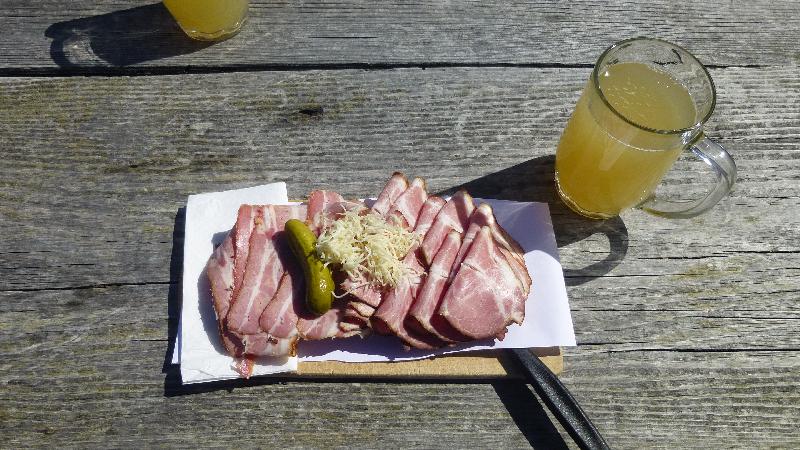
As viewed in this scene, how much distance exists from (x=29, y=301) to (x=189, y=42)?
98 centimetres

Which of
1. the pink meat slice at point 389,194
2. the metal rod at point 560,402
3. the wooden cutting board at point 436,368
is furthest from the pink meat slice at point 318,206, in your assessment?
the metal rod at point 560,402

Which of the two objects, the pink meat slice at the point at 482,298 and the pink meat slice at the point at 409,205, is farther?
the pink meat slice at the point at 409,205

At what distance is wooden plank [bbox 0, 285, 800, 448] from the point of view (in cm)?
142

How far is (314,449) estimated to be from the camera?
1.41m

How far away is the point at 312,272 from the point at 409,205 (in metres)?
0.34

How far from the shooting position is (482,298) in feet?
4.65

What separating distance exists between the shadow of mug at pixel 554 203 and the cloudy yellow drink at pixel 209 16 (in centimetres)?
95

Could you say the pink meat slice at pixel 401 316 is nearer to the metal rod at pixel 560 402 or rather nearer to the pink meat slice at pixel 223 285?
the metal rod at pixel 560 402

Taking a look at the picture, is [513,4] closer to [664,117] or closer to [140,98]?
[664,117]

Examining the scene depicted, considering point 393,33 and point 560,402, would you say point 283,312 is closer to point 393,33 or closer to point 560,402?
point 560,402

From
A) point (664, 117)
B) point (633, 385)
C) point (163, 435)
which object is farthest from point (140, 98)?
point (633, 385)

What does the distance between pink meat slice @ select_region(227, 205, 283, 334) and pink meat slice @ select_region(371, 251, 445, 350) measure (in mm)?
278

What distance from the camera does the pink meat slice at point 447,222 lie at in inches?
58.5

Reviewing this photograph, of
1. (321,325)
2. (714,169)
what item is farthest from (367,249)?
(714,169)
